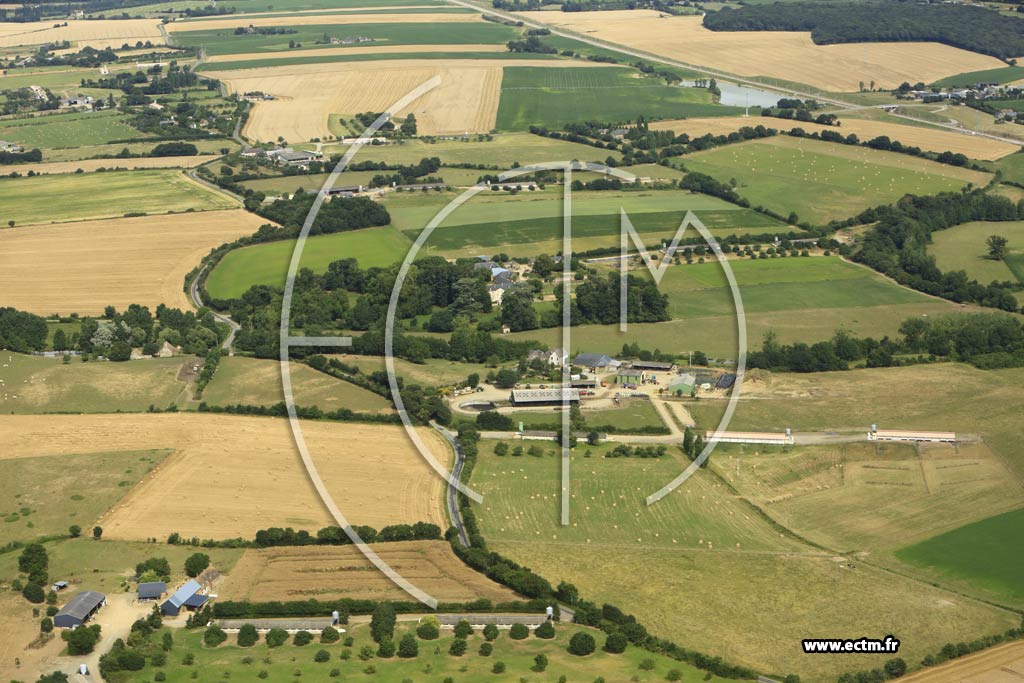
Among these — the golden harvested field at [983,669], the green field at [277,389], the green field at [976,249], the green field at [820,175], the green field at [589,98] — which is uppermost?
the green field at [589,98]

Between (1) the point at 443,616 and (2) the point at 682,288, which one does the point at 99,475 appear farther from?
(2) the point at 682,288

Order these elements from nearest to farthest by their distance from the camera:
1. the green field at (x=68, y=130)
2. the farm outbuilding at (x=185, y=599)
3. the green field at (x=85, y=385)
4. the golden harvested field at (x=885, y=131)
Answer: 1. the farm outbuilding at (x=185, y=599)
2. the green field at (x=85, y=385)
3. the golden harvested field at (x=885, y=131)
4. the green field at (x=68, y=130)

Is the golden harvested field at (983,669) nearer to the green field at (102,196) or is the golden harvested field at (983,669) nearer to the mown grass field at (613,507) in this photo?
the mown grass field at (613,507)

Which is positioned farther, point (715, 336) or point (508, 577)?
point (715, 336)

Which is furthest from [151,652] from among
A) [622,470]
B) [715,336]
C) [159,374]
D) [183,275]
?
[183,275]

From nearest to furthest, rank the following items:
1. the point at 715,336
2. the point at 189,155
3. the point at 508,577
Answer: the point at 508,577
the point at 715,336
the point at 189,155

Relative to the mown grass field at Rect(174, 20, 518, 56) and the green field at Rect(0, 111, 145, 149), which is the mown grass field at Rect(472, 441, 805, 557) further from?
the mown grass field at Rect(174, 20, 518, 56)

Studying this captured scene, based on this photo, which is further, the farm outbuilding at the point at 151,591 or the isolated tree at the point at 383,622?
the farm outbuilding at the point at 151,591

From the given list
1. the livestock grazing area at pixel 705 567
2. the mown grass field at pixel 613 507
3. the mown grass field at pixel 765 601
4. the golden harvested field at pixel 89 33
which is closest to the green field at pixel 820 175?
the mown grass field at pixel 613 507

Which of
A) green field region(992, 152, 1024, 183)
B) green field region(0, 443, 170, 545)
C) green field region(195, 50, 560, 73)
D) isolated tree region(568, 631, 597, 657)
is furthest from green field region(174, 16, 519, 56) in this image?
isolated tree region(568, 631, 597, 657)
